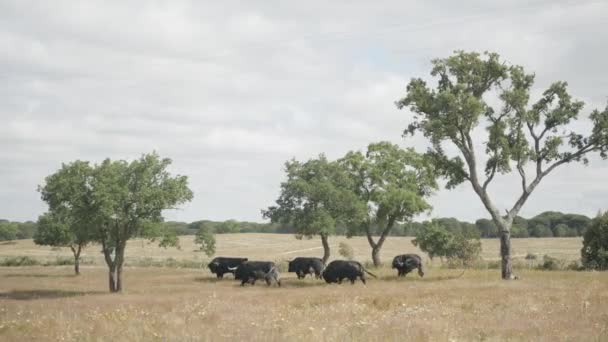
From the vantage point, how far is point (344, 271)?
4000cm

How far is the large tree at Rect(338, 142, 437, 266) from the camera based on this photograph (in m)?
55.5

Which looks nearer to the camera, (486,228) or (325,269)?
(325,269)

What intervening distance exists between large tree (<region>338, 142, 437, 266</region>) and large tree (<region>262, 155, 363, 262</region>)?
1.73 metres

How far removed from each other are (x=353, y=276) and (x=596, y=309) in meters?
20.5

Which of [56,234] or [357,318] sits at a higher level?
[56,234]

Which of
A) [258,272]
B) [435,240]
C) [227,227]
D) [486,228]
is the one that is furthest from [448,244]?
[227,227]

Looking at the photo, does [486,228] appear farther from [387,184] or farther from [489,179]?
[489,179]

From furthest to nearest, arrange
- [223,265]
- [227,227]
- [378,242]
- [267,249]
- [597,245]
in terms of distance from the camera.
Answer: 1. [227,227]
2. [267,249]
3. [378,242]
4. [223,265]
5. [597,245]

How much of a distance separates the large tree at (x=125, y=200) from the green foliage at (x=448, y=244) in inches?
1381

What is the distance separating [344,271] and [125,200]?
14.7 m

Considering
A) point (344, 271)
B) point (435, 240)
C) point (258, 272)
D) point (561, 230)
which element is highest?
point (561, 230)

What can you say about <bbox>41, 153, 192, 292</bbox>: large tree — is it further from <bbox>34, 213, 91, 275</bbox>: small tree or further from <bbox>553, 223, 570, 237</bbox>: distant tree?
<bbox>553, 223, 570, 237</bbox>: distant tree

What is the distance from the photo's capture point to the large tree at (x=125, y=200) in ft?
123

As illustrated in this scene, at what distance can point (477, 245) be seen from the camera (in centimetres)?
6556
